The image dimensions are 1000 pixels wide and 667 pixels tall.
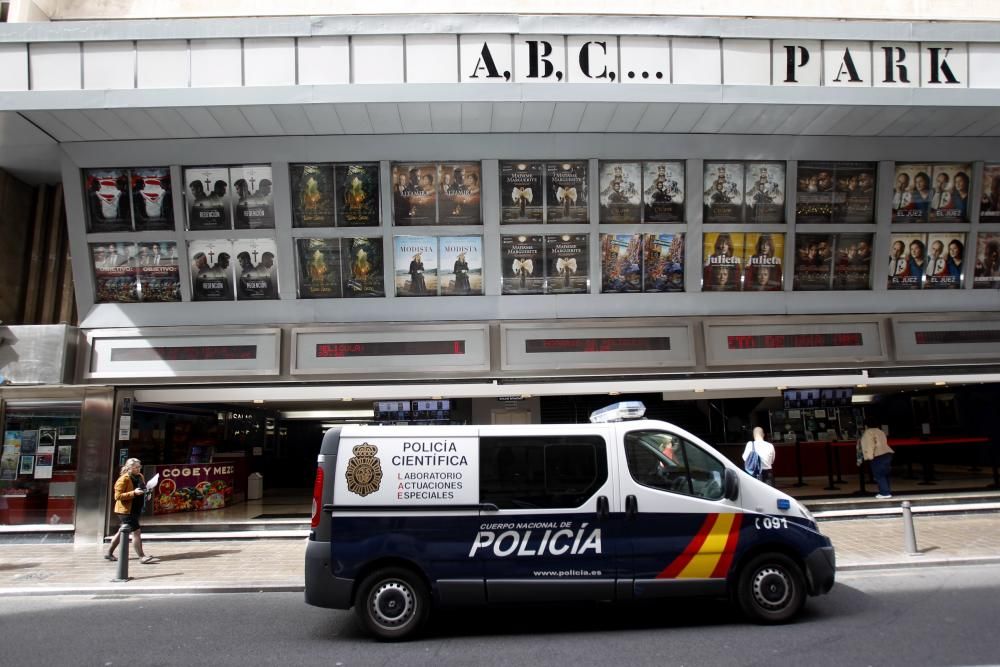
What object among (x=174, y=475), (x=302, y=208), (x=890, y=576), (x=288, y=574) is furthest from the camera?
(x=174, y=475)

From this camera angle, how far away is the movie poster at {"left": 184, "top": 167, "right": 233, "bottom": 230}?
1506cm

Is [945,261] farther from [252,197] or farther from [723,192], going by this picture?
[252,197]

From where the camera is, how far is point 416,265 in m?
15.4

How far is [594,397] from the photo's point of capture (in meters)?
19.8

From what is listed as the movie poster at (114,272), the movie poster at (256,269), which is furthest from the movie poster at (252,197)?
the movie poster at (114,272)

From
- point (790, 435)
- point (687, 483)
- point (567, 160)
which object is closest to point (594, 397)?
point (790, 435)

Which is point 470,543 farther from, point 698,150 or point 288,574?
point 698,150

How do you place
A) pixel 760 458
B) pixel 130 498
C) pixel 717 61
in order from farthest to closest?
pixel 717 61 → pixel 760 458 → pixel 130 498

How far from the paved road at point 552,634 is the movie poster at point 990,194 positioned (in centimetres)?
953

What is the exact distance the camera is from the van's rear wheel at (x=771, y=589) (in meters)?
Result: 7.41

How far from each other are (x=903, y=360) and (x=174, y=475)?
16.1 m

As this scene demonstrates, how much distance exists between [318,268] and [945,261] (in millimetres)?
13441

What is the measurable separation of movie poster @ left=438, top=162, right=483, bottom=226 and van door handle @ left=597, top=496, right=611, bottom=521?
8.78 m

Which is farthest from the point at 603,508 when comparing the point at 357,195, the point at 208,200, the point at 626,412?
the point at 208,200
